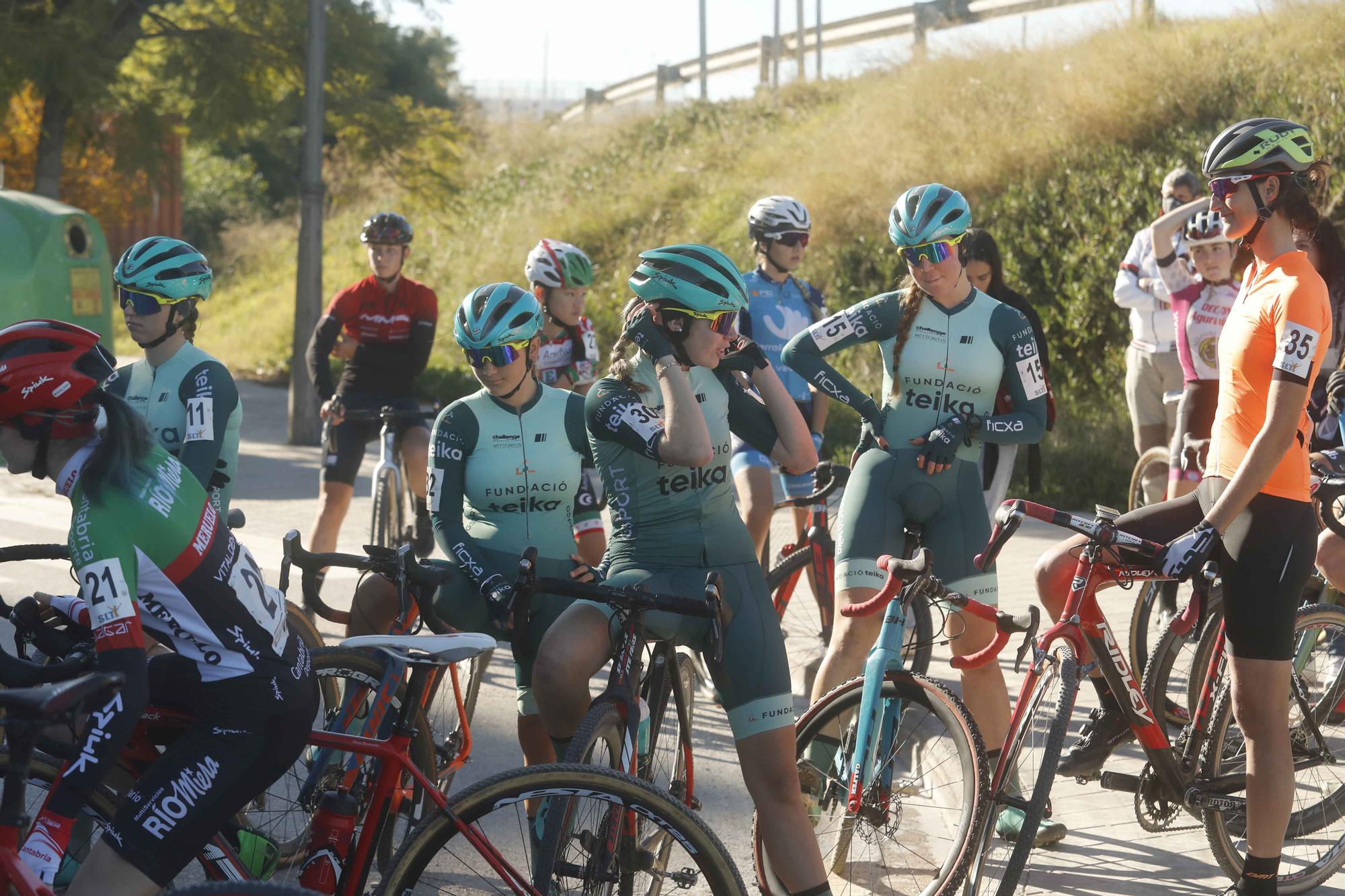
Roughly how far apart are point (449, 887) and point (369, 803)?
0.28 metres

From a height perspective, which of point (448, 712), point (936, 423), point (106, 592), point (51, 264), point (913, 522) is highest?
point (51, 264)

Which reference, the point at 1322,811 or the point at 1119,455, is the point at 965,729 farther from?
the point at 1119,455

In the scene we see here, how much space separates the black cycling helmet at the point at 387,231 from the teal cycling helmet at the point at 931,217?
154 inches

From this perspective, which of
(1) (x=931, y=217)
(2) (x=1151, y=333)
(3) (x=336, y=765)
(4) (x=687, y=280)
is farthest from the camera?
(2) (x=1151, y=333)

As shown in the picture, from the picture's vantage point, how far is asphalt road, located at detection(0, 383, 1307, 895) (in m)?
4.73

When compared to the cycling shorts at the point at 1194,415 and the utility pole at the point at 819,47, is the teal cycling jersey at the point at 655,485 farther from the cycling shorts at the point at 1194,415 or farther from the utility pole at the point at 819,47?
the utility pole at the point at 819,47

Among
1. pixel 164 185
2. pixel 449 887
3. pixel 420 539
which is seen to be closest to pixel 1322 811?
pixel 449 887

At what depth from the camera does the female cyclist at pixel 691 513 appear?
3.80m

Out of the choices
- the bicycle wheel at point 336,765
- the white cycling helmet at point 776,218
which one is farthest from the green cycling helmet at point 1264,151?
the white cycling helmet at point 776,218

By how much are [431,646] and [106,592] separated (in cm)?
75

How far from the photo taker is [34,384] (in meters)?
3.01

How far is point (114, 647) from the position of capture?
2891 millimetres

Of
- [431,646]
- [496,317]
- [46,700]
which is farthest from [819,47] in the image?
[46,700]

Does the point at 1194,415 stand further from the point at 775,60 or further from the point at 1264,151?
the point at 775,60
